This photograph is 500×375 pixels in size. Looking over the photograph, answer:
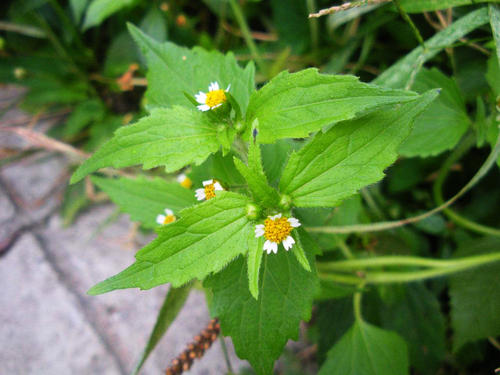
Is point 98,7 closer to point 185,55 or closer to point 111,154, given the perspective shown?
point 185,55

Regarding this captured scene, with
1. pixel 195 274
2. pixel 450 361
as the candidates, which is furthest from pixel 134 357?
pixel 450 361

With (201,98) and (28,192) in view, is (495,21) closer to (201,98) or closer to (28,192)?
(201,98)

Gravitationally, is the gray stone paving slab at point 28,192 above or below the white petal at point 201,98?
above

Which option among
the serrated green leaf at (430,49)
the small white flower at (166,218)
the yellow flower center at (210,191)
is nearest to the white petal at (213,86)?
the yellow flower center at (210,191)

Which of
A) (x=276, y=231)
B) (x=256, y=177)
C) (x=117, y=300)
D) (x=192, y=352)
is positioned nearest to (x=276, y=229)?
(x=276, y=231)

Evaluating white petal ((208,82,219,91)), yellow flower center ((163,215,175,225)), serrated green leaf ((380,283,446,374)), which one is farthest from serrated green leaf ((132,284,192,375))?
serrated green leaf ((380,283,446,374))

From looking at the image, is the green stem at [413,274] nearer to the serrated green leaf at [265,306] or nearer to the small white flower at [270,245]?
the serrated green leaf at [265,306]
